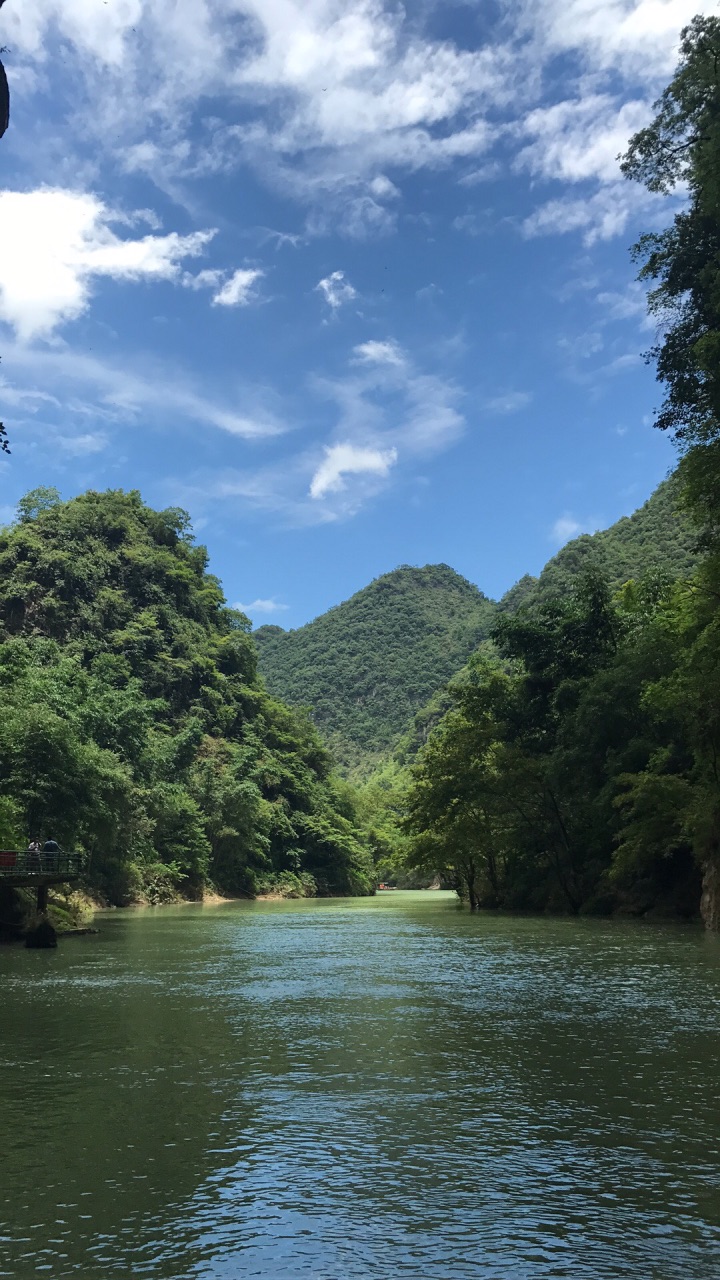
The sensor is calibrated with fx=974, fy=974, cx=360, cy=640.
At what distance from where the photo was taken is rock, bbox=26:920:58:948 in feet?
93.5

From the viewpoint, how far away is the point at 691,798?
112ft

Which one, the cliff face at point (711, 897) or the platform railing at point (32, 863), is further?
the cliff face at point (711, 897)

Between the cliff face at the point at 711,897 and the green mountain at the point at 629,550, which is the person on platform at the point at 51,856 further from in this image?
the green mountain at the point at 629,550

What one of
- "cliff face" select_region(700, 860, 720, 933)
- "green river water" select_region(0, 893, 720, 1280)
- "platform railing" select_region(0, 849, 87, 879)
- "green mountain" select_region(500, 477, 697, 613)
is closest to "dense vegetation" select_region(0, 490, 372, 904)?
"platform railing" select_region(0, 849, 87, 879)

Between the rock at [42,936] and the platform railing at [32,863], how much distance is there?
5.11ft

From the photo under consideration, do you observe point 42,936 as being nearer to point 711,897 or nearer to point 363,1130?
point 711,897

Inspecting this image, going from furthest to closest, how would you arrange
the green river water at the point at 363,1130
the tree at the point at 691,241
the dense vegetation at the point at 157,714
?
the dense vegetation at the point at 157,714 < the tree at the point at 691,241 < the green river water at the point at 363,1130

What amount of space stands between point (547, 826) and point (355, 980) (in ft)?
83.6

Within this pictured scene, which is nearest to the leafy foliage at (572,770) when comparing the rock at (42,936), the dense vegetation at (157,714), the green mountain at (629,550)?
the dense vegetation at (157,714)

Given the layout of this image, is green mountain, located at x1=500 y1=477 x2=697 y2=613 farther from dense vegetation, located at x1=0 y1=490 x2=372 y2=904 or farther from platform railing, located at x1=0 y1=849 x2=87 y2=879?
platform railing, located at x1=0 y1=849 x2=87 y2=879

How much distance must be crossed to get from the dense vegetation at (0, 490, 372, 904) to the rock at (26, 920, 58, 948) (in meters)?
10.6

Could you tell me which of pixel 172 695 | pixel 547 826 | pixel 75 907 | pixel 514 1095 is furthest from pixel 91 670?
pixel 514 1095

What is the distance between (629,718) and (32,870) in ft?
78.3

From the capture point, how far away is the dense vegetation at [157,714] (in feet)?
177
